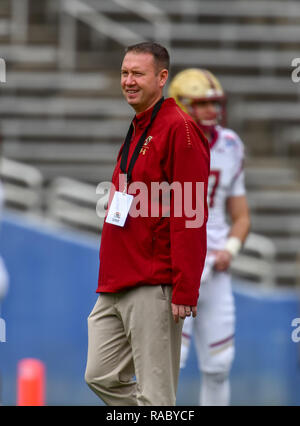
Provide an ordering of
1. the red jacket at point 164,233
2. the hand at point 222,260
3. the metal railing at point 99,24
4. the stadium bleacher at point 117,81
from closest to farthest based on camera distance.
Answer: the red jacket at point 164,233 < the hand at point 222,260 < the stadium bleacher at point 117,81 < the metal railing at point 99,24

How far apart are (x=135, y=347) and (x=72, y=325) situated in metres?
3.81

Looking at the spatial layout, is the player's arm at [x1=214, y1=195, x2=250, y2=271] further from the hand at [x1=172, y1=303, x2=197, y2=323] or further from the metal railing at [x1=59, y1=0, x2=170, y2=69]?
the metal railing at [x1=59, y1=0, x2=170, y2=69]

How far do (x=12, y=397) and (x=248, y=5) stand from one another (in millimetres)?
5354

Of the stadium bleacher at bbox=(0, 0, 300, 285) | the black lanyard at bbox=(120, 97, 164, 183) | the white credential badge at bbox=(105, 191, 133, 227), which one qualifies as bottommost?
the white credential badge at bbox=(105, 191, 133, 227)

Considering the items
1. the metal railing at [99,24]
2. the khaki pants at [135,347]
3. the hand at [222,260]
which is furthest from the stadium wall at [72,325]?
the khaki pants at [135,347]

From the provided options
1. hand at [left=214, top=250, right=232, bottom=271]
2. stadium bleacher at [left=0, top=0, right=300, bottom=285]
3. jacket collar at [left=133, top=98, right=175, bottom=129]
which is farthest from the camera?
stadium bleacher at [left=0, top=0, right=300, bottom=285]

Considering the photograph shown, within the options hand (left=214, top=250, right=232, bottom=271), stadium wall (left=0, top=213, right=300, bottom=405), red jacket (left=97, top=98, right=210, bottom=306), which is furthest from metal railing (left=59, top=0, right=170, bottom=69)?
red jacket (left=97, top=98, right=210, bottom=306)

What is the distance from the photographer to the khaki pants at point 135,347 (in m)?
4.28

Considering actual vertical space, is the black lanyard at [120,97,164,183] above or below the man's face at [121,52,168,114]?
below

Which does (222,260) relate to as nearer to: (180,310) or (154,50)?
(180,310)

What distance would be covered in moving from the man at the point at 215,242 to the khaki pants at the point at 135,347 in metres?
1.22

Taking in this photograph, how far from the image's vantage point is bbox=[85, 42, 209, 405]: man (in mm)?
4203

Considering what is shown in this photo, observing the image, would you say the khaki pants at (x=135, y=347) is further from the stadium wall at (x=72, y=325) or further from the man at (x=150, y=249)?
the stadium wall at (x=72, y=325)

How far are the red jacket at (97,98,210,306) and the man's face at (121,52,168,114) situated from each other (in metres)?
0.07
